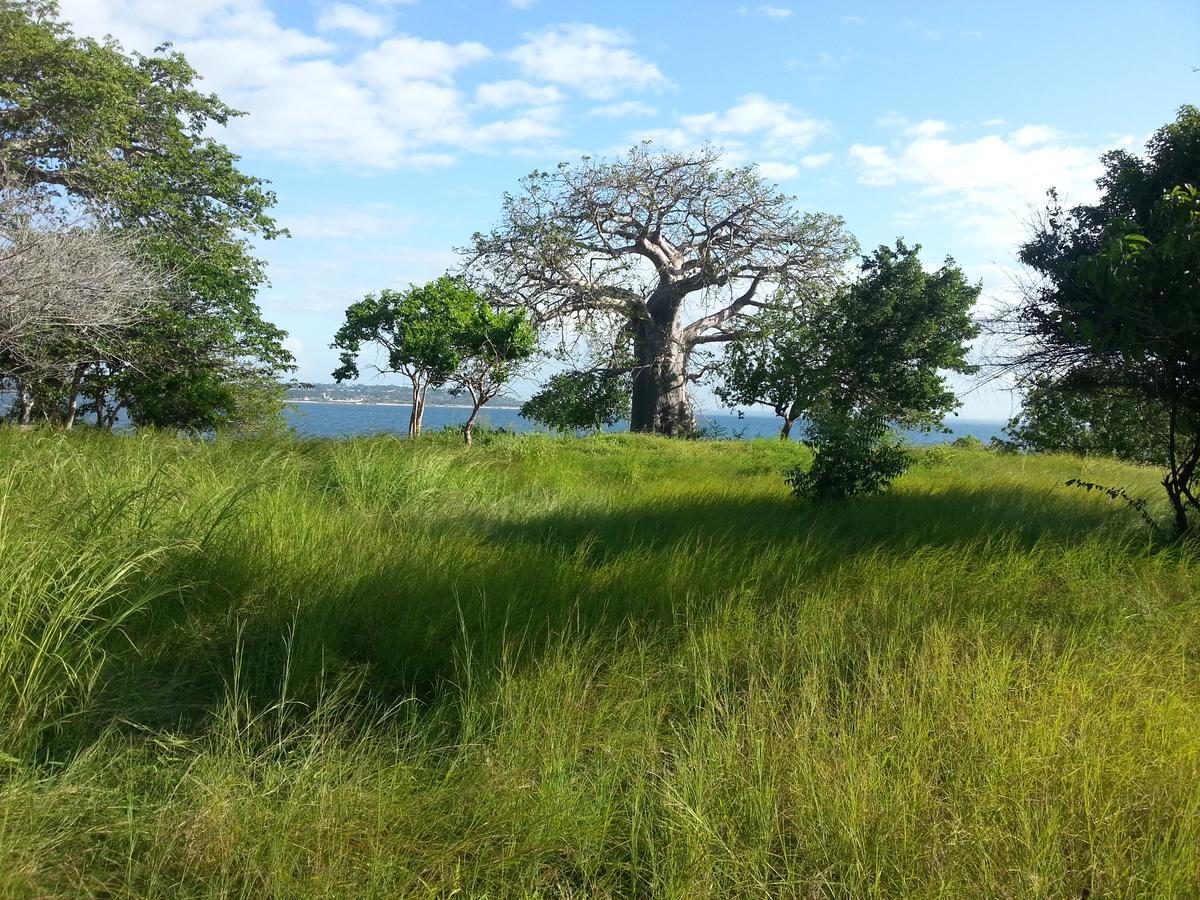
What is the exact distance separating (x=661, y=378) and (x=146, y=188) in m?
11.7

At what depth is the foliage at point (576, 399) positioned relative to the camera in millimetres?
18750

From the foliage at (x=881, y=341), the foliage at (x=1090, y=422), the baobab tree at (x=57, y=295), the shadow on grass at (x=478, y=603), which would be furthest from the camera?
the foliage at (x=881, y=341)

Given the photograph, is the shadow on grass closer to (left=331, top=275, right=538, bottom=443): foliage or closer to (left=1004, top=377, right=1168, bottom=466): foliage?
(left=1004, top=377, right=1168, bottom=466): foliage

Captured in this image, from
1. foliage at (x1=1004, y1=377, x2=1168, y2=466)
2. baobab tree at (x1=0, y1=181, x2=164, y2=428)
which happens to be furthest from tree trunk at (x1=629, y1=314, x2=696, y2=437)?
baobab tree at (x1=0, y1=181, x2=164, y2=428)

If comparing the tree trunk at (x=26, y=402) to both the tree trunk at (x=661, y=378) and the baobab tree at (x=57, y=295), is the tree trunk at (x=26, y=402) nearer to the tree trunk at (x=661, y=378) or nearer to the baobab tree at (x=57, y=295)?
the baobab tree at (x=57, y=295)

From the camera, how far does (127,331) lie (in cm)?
1355

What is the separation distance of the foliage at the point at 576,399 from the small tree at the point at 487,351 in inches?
192

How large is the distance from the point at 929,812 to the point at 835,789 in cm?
30

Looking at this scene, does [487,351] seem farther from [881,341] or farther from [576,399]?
[881,341]

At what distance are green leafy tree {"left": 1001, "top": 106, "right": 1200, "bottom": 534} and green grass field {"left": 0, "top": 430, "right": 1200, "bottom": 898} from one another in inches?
57.1

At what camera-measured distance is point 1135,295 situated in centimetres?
532

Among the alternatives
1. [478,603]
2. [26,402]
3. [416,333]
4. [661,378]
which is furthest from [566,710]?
[661,378]

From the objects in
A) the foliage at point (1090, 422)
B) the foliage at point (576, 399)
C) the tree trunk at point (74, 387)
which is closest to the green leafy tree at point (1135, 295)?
the foliage at point (1090, 422)

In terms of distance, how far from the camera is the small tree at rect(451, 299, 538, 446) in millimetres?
12961
